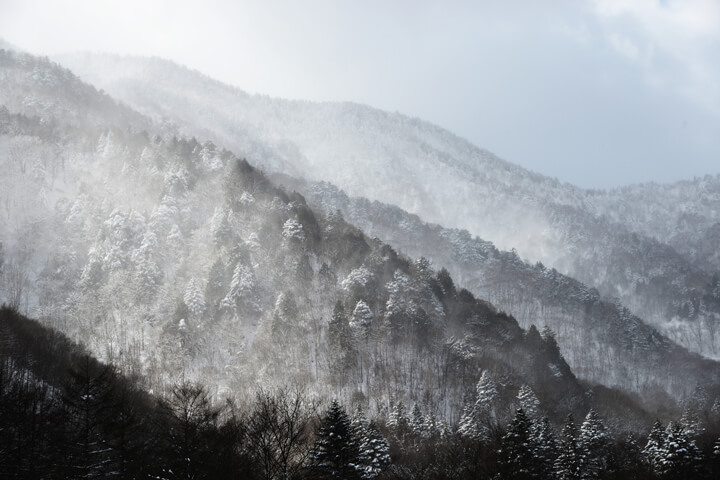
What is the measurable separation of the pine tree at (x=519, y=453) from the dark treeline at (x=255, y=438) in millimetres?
99

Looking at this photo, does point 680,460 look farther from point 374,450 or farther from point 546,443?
point 374,450

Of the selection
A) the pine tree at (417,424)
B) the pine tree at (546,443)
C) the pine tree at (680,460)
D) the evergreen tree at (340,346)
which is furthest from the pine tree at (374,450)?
the evergreen tree at (340,346)

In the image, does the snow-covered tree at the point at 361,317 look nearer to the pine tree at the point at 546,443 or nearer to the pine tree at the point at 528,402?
the pine tree at the point at 528,402

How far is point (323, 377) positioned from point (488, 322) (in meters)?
46.7

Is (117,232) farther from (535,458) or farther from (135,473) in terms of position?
(535,458)

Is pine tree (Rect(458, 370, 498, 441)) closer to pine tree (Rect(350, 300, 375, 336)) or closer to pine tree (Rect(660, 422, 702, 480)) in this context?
pine tree (Rect(660, 422, 702, 480))

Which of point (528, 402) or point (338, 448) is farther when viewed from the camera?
point (528, 402)

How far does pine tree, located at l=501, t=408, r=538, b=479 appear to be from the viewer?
43.2 meters

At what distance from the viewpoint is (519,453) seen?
45.2 m

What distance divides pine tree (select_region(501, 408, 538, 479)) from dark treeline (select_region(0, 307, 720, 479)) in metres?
0.10

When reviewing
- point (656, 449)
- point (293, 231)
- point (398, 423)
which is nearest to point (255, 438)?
point (656, 449)

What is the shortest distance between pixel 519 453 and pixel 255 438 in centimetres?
2436

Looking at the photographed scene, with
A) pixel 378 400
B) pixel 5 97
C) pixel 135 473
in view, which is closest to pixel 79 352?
pixel 378 400

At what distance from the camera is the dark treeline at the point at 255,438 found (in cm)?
3409
